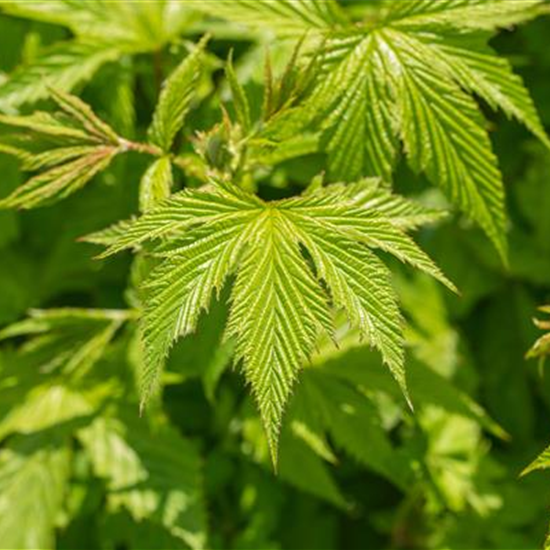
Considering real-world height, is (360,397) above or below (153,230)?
below

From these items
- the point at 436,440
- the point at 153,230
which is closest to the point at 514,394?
the point at 436,440

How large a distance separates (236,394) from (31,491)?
56 cm

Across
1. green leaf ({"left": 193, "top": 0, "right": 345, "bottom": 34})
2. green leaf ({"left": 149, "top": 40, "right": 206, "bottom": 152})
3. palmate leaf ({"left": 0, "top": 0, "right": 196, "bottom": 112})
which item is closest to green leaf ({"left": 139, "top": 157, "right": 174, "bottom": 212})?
green leaf ({"left": 149, "top": 40, "right": 206, "bottom": 152})

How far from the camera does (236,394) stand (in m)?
2.29

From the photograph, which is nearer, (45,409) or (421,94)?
(421,94)

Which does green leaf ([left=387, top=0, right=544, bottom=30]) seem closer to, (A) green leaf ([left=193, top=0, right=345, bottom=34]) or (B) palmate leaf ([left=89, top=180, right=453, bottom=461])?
(A) green leaf ([left=193, top=0, right=345, bottom=34])

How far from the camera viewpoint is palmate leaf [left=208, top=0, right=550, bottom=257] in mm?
1558

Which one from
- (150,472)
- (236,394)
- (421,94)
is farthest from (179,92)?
(236,394)

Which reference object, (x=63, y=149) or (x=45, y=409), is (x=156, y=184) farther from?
(x=45, y=409)

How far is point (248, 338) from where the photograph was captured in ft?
3.95

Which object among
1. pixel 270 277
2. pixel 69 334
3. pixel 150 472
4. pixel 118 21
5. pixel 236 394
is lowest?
pixel 236 394

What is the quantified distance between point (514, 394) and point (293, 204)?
1342 millimetres

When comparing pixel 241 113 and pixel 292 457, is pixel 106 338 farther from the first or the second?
pixel 241 113

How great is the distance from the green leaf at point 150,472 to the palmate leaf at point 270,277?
759 mm
